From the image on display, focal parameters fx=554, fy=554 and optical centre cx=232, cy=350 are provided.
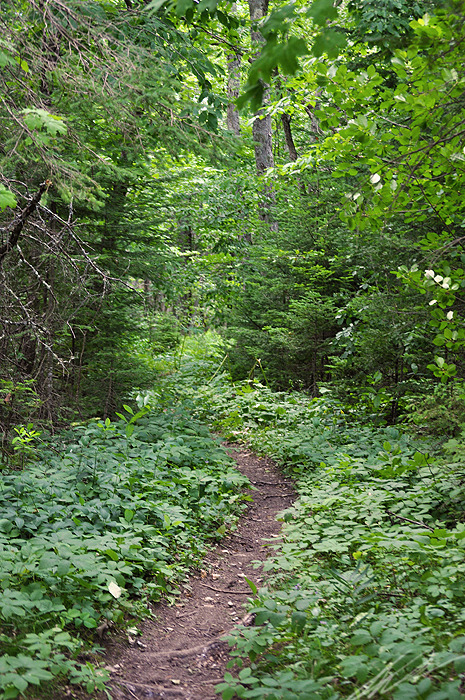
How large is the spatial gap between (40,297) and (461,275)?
462cm

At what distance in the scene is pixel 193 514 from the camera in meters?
5.40

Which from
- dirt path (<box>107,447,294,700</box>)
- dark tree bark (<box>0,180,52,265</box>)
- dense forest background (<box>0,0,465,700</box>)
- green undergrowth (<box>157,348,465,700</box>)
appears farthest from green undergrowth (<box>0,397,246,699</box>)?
dark tree bark (<box>0,180,52,265</box>)

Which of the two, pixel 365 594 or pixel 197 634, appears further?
pixel 197 634

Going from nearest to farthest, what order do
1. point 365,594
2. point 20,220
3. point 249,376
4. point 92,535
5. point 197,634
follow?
1. point 365,594
2. point 197,634
3. point 92,535
4. point 20,220
5. point 249,376

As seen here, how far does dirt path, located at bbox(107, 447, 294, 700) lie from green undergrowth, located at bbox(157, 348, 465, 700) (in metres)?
0.21

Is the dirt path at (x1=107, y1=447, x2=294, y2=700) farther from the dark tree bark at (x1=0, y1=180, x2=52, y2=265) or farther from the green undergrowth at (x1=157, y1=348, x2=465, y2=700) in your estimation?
the dark tree bark at (x1=0, y1=180, x2=52, y2=265)

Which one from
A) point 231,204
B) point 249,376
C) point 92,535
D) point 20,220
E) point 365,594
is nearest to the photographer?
point 365,594

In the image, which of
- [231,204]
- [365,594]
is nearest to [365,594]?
[365,594]

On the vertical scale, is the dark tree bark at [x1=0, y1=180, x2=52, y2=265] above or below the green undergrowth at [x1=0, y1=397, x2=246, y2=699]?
above

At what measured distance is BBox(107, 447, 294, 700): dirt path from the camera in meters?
3.10

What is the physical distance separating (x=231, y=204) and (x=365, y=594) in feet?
34.8

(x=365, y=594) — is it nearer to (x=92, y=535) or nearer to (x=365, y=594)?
(x=365, y=594)

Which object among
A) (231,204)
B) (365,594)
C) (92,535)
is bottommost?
(365,594)

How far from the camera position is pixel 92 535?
163 inches
